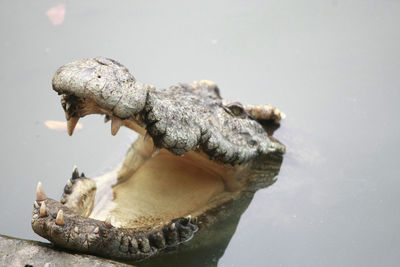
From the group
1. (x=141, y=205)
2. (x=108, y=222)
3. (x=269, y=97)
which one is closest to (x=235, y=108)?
(x=141, y=205)

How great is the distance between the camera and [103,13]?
6.25 meters

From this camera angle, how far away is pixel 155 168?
3453 millimetres

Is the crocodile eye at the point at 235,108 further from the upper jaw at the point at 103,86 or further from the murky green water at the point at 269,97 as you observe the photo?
the upper jaw at the point at 103,86

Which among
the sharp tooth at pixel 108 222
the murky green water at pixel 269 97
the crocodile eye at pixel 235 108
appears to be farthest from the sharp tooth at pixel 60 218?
the crocodile eye at pixel 235 108

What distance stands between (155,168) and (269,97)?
2046 millimetres

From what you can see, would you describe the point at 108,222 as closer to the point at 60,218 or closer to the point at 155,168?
the point at 60,218

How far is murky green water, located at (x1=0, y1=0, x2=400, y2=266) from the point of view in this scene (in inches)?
135

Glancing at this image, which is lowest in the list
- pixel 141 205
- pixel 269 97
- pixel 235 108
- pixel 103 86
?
pixel 141 205

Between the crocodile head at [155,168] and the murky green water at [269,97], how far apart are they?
9.6 inches

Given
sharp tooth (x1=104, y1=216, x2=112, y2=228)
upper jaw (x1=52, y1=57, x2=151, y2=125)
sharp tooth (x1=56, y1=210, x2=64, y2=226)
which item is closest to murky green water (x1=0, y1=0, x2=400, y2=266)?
sharp tooth (x1=104, y1=216, x2=112, y2=228)

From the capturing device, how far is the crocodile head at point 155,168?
231 cm

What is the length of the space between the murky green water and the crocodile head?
24 cm

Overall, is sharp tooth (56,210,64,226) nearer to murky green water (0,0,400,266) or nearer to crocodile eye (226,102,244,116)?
murky green water (0,0,400,266)

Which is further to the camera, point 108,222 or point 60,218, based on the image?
point 108,222
